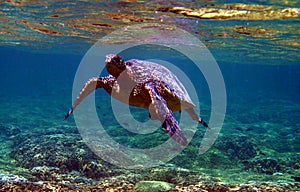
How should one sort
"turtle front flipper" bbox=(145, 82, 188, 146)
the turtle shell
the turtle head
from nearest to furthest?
"turtle front flipper" bbox=(145, 82, 188, 146) < the turtle head < the turtle shell

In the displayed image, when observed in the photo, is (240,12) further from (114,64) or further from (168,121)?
(168,121)

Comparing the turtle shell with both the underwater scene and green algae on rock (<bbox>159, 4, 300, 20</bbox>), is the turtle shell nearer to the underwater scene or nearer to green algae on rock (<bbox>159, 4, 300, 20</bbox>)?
the underwater scene

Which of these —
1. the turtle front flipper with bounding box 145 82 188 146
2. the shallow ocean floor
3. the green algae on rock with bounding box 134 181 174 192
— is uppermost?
the turtle front flipper with bounding box 145 82 188 146

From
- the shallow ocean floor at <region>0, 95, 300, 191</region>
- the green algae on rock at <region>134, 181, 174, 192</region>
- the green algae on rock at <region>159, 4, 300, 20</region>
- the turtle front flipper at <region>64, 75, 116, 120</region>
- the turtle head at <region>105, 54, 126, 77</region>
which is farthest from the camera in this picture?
the green algae on rock at <region>159, 4, 300, 20</region>

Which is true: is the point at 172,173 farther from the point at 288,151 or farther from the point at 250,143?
the point at 288,151

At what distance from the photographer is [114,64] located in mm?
6867

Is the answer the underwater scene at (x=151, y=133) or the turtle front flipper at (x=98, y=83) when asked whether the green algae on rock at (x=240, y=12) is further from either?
the turtle front flipper at (x=98, y=83)

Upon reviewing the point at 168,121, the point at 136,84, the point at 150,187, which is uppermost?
the point at 136,84

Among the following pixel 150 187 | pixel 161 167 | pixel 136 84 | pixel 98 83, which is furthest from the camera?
pixel 161 167

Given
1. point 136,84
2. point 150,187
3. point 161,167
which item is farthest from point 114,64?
point 161,167

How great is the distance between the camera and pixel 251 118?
83.0ft

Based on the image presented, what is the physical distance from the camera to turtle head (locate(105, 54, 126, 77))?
268 inches

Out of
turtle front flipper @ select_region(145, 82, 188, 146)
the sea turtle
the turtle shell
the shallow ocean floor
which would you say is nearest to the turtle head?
the sea turtle

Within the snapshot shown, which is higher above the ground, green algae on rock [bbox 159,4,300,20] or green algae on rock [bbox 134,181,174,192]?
green algae on rock [bbox 159,4,300,20]
